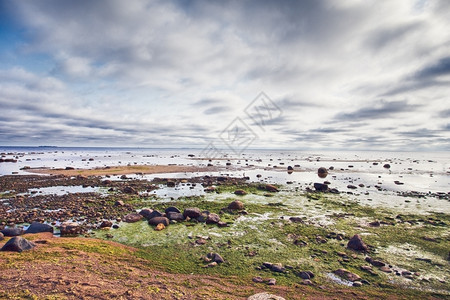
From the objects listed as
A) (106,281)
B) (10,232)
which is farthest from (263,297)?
(10,232)

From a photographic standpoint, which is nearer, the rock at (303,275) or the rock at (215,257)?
the rock at (303,275)

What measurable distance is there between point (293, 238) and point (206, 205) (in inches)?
391

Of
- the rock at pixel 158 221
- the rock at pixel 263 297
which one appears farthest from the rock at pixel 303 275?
the rock at pixel 158 221

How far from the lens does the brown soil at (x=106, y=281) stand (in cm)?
777

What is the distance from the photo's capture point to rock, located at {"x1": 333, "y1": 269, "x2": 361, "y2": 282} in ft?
33.9

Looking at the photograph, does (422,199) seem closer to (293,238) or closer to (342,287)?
(293,238)

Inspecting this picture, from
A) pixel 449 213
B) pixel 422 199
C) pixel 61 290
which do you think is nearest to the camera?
pixel 61 290

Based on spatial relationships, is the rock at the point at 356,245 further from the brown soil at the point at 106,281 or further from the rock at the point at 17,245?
the rock at the point at 17,245

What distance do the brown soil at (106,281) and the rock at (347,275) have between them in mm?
855

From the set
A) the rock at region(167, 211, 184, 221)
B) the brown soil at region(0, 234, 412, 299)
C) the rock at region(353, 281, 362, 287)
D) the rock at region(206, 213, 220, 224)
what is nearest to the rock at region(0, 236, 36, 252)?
the brown soil at region(0, 234, 412, 299)

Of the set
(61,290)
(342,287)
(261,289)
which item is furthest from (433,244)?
(61,290)

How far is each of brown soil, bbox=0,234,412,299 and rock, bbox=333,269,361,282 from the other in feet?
2.81

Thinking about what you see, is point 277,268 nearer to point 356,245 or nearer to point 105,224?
point 356,245

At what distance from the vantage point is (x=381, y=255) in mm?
12773
